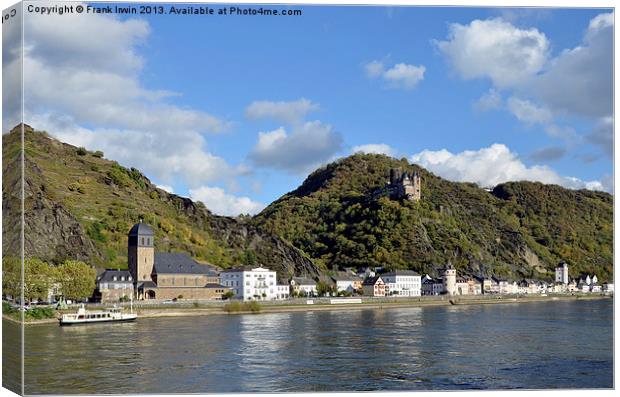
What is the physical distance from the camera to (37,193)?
34844mm

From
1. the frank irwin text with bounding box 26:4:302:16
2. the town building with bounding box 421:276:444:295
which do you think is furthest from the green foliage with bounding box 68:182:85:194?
the frank irwin text with bounding box 26:4:302:16

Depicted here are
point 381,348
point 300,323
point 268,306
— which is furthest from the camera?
point 268,306

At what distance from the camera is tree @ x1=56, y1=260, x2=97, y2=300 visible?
33.6 m

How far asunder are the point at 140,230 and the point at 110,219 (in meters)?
2.10

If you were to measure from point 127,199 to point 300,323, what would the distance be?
57.8 ft

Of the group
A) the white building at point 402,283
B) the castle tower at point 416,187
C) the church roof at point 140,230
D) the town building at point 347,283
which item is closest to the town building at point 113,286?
the church roof at point 140,230

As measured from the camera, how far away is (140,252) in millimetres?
39594

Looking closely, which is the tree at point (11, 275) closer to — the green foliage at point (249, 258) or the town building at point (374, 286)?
the green foliage at point (249, 258)

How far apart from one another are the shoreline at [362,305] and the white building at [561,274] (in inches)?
50.3

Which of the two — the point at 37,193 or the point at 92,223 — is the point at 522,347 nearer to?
the point at 37,193

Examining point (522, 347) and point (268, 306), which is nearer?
point (522, 347)

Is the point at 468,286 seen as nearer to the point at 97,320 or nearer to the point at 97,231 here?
the point at 97,231

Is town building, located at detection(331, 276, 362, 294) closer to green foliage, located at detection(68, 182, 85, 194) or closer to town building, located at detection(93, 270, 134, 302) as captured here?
green foliage, located at detection(68, 182, 85, 194)

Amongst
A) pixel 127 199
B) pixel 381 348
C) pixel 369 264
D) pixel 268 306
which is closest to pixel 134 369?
pixel 381 348
